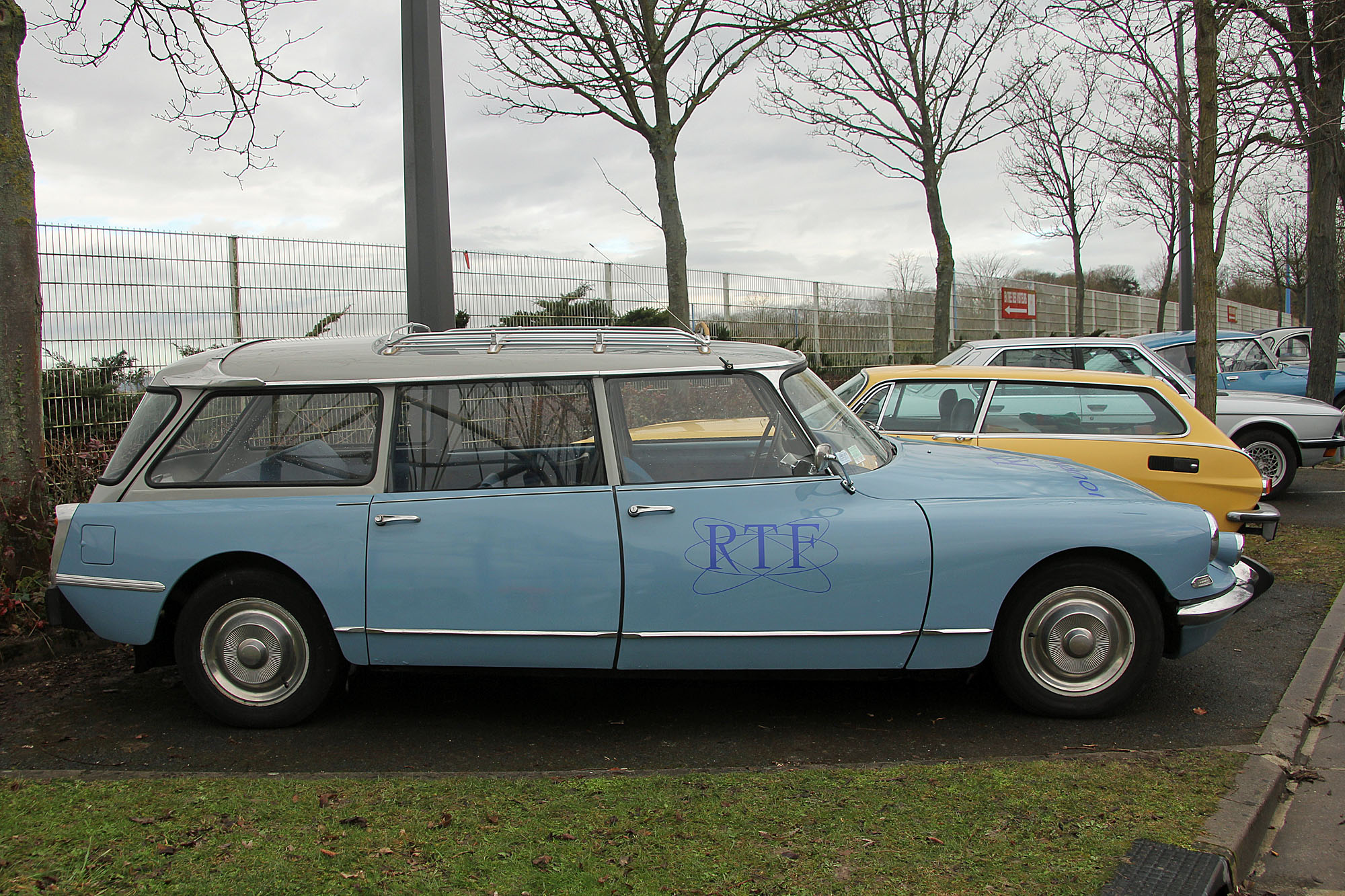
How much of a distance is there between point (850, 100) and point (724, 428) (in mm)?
13876

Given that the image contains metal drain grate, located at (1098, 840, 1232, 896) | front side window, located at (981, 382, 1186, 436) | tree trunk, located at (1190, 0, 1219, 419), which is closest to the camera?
metal drain grate, located at (1098, 840, 1232, 896)

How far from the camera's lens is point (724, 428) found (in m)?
4.42

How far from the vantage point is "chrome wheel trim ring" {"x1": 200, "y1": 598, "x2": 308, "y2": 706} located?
434 cm

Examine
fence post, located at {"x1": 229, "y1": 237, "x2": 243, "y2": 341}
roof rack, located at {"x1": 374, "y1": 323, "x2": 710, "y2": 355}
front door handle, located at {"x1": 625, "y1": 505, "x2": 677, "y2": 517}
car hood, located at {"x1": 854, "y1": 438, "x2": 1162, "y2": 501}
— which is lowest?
front door handle, located at {"x1": 625, "y1": 505, "x2": 677, "y2": 517}

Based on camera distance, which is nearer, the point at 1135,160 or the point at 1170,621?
the point at 1170,621

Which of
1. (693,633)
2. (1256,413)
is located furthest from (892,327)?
(693,633)

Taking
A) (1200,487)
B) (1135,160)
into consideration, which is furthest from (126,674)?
(1135,160)

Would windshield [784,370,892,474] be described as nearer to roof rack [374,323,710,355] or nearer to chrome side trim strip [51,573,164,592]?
roof rack [374,323,710,355]

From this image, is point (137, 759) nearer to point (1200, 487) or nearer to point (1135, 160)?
point (1200, 487)

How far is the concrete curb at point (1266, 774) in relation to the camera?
317 centimetres

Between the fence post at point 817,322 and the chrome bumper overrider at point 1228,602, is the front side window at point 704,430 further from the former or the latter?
the fence post at point 817,322

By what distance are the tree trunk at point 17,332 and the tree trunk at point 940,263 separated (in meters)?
13.9

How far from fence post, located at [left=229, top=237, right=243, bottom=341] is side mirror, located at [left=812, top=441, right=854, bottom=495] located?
6.75 metres

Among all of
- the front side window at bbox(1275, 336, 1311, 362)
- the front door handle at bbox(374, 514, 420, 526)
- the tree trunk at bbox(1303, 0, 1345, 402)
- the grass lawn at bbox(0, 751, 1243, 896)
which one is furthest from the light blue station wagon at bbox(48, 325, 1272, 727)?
the front side window at bbox(1275, 336, 1311, 362)
